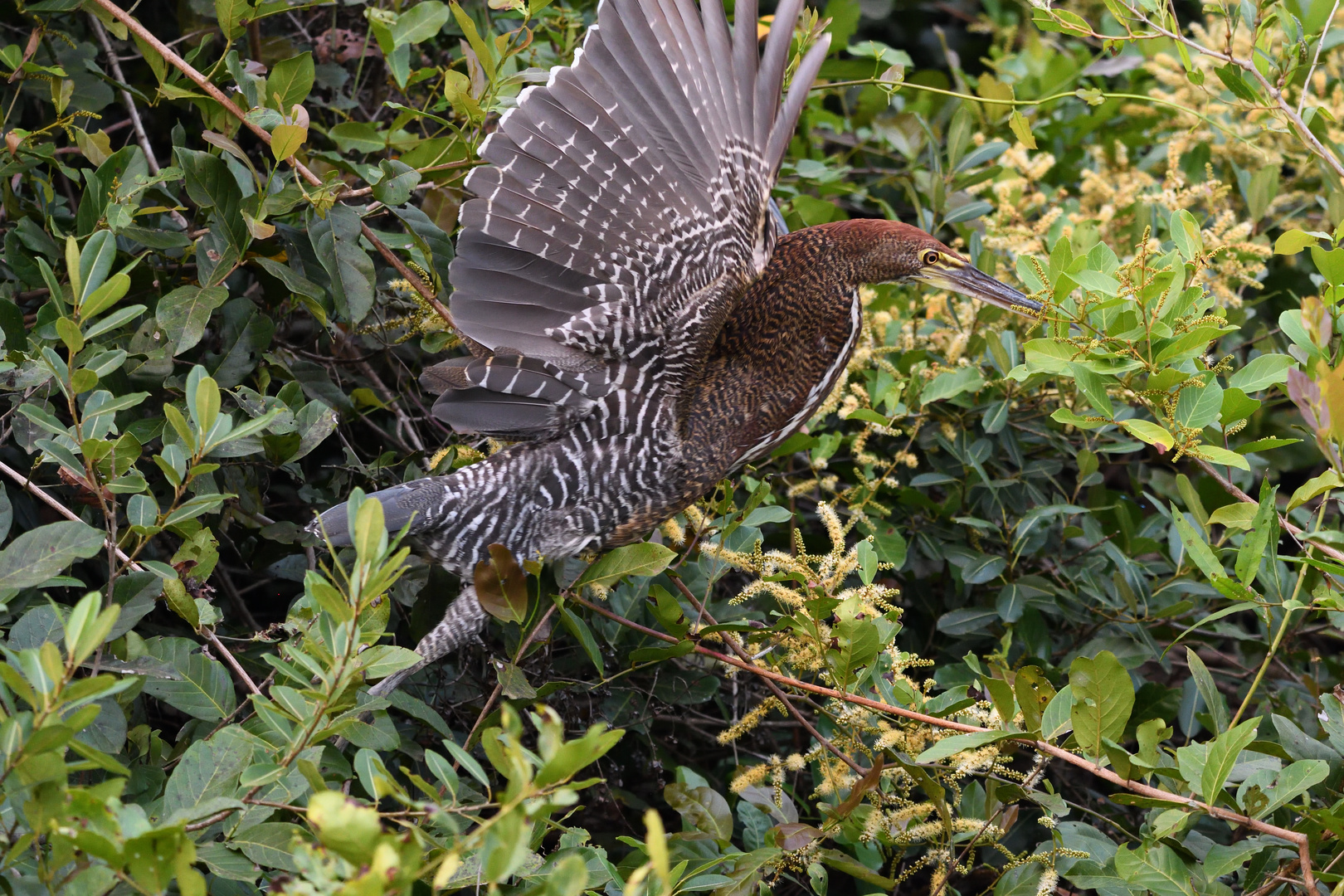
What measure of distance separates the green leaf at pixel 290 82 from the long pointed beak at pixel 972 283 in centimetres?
116

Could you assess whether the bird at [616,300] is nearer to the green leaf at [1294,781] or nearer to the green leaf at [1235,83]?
the green leaf at [1235,83]

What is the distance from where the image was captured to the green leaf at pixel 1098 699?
53.9 inches

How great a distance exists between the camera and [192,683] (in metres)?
1.44

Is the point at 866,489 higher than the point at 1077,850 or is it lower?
higher

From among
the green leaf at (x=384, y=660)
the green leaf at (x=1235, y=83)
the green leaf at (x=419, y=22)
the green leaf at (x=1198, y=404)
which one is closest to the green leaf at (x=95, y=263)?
the green leaf at (x=384, y=660)

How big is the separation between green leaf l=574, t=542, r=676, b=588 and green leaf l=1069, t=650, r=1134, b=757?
0.58m

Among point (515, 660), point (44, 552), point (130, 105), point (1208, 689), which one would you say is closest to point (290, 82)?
point (130, 105)

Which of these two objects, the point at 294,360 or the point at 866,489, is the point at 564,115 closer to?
the point at 294,360

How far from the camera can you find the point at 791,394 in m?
2.11

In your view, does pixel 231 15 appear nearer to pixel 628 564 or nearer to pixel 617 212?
pixel 617 212

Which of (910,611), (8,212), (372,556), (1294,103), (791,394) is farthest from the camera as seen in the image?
(1294,103)

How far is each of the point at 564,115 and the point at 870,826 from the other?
3.99ft

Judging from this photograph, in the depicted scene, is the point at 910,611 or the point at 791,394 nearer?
the point at 791,394

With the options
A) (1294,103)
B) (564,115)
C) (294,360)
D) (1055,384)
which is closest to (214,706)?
(294,360)
